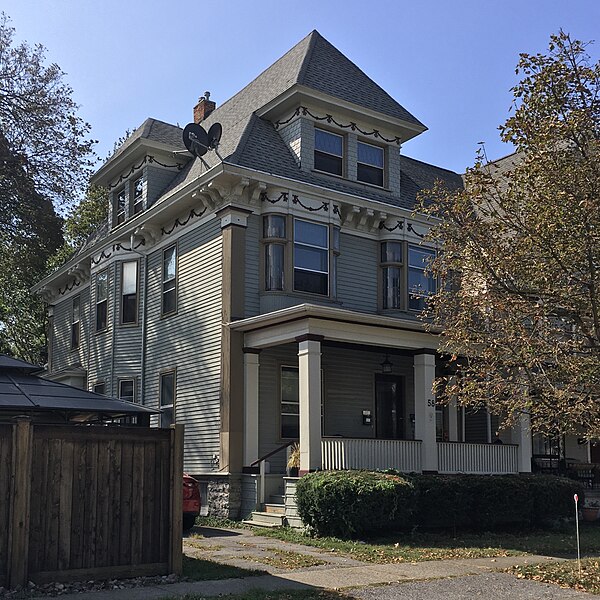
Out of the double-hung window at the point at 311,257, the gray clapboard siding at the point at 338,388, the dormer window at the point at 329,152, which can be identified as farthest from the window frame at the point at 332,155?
the gray clapboard siding at the point at 338,388

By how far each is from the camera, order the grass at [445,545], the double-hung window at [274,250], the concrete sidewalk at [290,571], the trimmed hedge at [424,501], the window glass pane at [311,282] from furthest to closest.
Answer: the window glass pane at [311,282]
the double-hung window at [274,250]
the trimmed hedge at [424,501]
the grass at [445,545]
the concrete sidewalk at [290,571]

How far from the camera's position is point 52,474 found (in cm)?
898

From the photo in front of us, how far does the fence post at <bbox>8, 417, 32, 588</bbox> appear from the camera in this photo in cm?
848

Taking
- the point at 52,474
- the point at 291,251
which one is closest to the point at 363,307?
the point at 291,251

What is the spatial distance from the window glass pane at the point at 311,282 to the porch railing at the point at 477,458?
455 cm

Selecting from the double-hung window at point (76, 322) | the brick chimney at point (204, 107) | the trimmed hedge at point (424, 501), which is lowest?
the trimmed hedge at point (424, 501)

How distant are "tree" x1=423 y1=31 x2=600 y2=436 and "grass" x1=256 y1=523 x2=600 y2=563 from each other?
2.58 metres

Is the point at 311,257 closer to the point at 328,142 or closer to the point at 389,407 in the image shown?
the point at 328,142

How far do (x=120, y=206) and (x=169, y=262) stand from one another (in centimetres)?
397

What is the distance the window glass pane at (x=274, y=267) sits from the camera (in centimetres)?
1823

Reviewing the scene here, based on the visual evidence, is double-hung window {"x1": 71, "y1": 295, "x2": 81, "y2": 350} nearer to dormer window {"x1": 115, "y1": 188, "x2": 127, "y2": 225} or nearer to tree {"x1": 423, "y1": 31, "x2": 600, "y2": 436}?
dormer window {"x1": 115, "y1": 188, "x2": 127, "y2": 225}

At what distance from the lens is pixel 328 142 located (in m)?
20.4

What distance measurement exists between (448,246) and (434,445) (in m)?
6.73

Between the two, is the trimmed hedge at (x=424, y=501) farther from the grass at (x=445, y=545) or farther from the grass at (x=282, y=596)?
the grass at (x=282, y=596)
